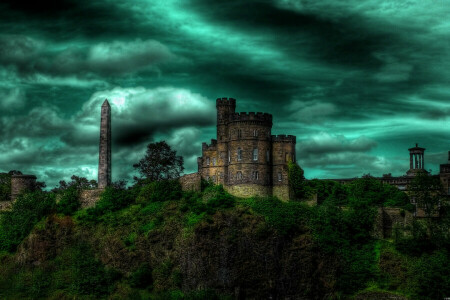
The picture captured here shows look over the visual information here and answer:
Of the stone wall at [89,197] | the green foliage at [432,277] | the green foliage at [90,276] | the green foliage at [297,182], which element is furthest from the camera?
the stone wall at [89,197]

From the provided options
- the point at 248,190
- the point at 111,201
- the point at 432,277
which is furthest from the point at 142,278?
the point at 432,277

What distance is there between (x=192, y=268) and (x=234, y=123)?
57.0ft

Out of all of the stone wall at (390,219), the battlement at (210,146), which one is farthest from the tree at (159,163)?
the stone wall at (390,219)

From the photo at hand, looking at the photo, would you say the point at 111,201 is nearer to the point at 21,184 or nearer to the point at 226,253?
the point at 21,184

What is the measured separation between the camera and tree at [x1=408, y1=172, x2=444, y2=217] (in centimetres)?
5862

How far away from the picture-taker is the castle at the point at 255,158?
62500mm

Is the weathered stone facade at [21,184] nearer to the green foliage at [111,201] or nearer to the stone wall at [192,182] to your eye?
the green foliage at [111,201]

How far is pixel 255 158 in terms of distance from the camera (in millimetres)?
62875

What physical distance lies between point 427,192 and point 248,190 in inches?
680

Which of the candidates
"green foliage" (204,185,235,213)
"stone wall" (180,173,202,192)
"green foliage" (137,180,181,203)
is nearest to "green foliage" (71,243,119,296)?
"green foliage" (137,180,181,203)

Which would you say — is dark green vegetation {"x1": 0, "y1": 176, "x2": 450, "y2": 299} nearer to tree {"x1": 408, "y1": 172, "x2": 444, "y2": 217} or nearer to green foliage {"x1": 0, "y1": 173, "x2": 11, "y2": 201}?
tree {"x1": 408, "y1": 172, "x2": 444, "y2": 217}

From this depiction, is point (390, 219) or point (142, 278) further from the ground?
point (390, 219)

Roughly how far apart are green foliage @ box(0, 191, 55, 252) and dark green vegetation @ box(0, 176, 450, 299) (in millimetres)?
2302

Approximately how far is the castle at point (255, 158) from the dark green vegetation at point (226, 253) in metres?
2.29
